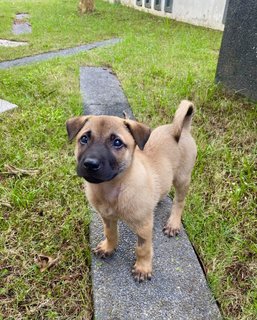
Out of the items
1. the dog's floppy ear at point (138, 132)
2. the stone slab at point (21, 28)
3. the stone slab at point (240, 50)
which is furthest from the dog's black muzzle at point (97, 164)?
the stone slab at point (21, 28)

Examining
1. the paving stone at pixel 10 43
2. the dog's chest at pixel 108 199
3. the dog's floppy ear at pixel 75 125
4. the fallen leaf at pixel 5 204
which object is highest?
the dog's floppy ear at pixel 75 125

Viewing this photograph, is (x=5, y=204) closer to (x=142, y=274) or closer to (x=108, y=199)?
(x=108, y=199)

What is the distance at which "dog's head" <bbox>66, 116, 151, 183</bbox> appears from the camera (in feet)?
6.95

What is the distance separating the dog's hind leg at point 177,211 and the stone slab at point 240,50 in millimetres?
2396

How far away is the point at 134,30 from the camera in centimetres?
1089

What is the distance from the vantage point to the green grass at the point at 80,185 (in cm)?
257

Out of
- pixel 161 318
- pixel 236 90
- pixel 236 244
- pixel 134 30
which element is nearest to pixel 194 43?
pixel 134 30

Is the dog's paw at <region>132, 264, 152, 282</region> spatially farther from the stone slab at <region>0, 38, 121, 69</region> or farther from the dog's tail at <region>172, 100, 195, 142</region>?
the stone slab at <region>0, 38, 121, 69</region>

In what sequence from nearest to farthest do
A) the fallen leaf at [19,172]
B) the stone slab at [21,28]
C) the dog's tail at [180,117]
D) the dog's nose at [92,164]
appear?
the dog's nose at [92,164] → the dog's tail at [180,117] → the fallen leaf at [19,172] → the stone slab at [21,28]

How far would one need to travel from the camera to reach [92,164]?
6.79 ft

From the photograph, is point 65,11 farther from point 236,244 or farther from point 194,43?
point 236,244

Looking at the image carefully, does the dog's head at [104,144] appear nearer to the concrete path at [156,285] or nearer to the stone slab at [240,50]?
the concrete path at [156,285]

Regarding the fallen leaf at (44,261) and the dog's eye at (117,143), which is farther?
the fallen leaf at (44,261)

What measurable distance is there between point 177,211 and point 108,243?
715mm
